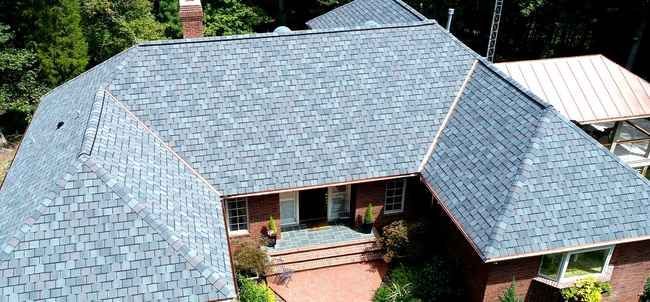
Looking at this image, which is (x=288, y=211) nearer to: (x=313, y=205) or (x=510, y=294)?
(x=313, y=205)

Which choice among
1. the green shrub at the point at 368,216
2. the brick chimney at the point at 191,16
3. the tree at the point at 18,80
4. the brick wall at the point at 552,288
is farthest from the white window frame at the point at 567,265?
the tree at the point at 18,80

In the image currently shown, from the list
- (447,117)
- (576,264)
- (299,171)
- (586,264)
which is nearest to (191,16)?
(299,171)

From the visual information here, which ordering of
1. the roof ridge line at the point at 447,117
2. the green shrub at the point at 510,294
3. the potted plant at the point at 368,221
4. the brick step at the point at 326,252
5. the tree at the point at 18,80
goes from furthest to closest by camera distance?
the tree at the point at 18,80 → the potted plant at the point at 368,221 → the brick step at the point at 326,252 → the roof ridge line at the point at 447,117 → the green shrub at the point at 510,294

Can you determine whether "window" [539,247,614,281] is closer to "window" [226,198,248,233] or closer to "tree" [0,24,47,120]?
"window" [226,198,248,233]

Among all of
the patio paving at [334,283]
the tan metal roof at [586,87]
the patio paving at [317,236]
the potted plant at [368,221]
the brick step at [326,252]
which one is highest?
the tan metal roof at [586,87]

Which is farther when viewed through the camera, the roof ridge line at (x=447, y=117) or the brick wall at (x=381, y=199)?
the brick wall at (x=381, y=199)

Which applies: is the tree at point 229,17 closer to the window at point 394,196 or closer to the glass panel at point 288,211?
the glass panel at point 288,211

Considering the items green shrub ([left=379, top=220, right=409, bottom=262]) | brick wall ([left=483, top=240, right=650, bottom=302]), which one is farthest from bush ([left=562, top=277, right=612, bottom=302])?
green shrub ([left=379, top=220, right=409, bottom=262])
